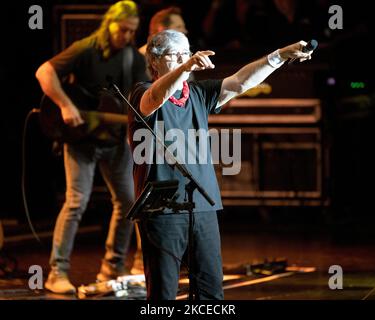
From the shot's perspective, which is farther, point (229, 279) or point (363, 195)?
point (363, 195)

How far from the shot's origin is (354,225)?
10.4m

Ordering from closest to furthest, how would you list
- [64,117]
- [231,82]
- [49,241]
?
[231,82]
[64,117]
[49,241]

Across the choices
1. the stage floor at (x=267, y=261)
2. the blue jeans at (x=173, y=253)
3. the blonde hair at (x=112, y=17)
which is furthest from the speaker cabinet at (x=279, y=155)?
the blue jeans at (x=173, y=253)

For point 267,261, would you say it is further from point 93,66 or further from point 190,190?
point 190,190

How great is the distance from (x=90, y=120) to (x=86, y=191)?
0.50 m

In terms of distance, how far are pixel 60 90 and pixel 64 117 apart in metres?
0.19

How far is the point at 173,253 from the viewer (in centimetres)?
494

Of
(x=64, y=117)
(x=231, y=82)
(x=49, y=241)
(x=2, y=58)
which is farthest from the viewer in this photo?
(x=2, y=58)

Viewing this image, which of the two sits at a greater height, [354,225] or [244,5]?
[244,5]

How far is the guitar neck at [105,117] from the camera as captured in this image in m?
7.30

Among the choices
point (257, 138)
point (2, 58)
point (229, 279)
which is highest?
point (2, 58)

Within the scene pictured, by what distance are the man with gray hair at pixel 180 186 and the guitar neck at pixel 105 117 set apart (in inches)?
87.6

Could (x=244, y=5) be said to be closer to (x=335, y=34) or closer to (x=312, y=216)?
(x=335, y=34)
